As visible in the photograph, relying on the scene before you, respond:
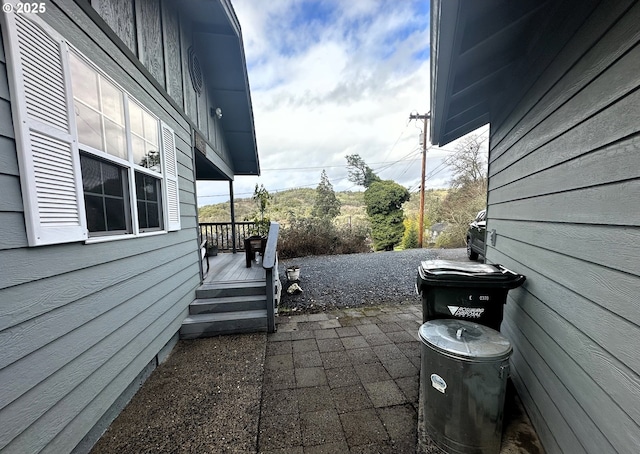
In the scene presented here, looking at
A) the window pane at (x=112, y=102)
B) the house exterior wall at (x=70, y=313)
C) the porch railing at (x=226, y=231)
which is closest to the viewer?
the house exterior wall at (x=70, y=313)

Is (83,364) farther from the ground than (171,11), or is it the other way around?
(171,11)

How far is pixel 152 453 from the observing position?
163cm

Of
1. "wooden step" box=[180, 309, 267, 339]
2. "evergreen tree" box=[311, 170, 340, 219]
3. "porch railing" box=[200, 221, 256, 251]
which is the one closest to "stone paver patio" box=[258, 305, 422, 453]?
"wooden step" box=[180, 309, 267, 339]

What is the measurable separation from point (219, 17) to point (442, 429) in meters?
5.38

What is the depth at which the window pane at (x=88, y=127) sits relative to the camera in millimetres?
1634

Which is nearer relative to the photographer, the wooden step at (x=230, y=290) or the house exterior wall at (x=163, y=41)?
the house exterior wall at (x=163, y=41)

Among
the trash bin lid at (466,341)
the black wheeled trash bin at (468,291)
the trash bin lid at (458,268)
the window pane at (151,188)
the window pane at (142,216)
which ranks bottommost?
the trash bin lid at (466,341)

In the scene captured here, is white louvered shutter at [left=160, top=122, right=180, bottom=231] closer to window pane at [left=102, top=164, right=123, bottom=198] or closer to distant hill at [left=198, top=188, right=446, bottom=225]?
window pane at [left=102, top=164, right=123, bottom=198]

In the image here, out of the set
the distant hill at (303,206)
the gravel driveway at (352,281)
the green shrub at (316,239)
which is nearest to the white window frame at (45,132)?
the gravel driveway at (352,281)

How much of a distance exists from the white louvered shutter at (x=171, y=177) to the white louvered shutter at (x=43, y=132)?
131cm

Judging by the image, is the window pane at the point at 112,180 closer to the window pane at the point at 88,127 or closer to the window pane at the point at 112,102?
the window pane at the point at 88,127

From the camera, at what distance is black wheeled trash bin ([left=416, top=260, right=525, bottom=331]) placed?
1924 mm

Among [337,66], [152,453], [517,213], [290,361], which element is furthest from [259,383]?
[337,66]

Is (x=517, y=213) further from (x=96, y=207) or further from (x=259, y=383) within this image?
(x=96, y=207)
